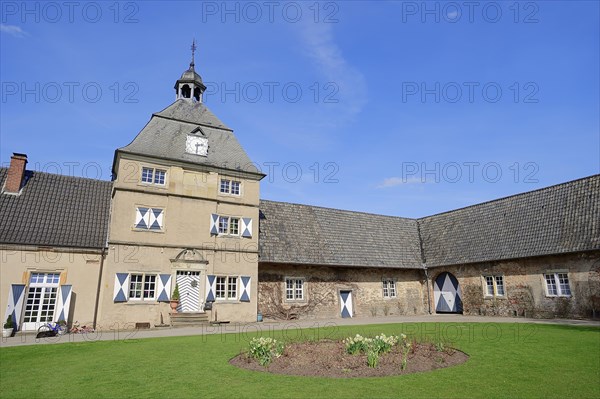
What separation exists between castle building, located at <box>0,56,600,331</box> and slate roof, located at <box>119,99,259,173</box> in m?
0.08

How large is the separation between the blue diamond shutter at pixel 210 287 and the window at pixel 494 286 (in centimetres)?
1603

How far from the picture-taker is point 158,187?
19469 millimetres

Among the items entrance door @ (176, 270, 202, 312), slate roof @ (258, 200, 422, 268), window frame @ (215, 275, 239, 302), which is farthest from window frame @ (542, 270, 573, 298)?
entrance door @ (176, 270, 202, 312)

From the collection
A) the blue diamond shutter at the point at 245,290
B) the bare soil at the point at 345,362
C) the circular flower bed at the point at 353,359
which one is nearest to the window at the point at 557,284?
the circular flower bed at the point at 353,359

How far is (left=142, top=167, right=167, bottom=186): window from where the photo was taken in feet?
63.5

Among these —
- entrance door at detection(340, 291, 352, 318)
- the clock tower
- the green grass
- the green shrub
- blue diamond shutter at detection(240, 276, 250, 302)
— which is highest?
the clock tower

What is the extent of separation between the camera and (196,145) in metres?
21.3

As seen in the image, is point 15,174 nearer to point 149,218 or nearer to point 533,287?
point 149,218

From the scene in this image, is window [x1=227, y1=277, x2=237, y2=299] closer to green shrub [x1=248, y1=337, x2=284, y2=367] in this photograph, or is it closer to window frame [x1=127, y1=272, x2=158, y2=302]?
window frame [x1=127, y1=272, x2=158, y2=302]

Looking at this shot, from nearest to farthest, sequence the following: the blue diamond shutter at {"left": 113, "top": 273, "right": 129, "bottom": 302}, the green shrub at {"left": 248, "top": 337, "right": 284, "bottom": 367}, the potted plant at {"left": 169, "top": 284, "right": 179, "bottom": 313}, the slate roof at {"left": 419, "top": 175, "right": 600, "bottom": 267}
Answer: the green shrub at {"left": 248, "top": 337, "right": 284, "bottom": 367} < the blue diamond shutter at {"left": 113, "top": 273, "right": 129, "bottom": 302} < the potted plant at {"left": 169, "top": 284, "right": 179, "bottom": 313} < the slate roof at {"left": 419, "top": 175, "right": 600, "bottom": 267}

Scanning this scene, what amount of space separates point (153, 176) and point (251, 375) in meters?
14.2

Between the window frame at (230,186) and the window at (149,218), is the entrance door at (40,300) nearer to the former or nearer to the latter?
the window at (149,218)

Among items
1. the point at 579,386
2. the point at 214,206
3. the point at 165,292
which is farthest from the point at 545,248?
the point at 165,292

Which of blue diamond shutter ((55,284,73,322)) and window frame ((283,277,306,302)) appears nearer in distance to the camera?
blue diamond shutter ((55,284,73,322))
